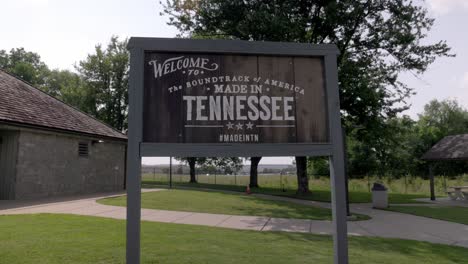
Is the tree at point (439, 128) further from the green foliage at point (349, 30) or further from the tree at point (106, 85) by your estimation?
the tree at point (106, 85)

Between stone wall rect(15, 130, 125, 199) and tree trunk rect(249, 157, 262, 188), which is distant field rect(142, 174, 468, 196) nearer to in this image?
tree trunk rect(249, 157, 262, 188)

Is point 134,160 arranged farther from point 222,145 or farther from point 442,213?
point 442,213

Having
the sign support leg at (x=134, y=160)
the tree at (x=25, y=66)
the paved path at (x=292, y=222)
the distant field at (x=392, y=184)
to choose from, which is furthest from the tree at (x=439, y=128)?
the tree at (x=25, y=66)

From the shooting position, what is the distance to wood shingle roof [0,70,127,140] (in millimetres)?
15195

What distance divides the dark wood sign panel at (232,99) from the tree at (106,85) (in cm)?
4207

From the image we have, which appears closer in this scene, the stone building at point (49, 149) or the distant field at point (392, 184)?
the stone building at point (49, 149)

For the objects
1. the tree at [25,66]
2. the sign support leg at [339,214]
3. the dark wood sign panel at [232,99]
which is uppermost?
the tree at [25,66]

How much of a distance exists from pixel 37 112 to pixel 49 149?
186 cm

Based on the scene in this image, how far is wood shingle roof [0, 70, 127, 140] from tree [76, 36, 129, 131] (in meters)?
22.6

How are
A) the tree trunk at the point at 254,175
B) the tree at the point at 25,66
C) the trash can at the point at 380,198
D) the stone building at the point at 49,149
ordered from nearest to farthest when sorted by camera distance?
the stone building at the point at 49,149, the trash can at the point at 380,198, the tree trunk at the point at 254,175, the tree at the point at 25,66

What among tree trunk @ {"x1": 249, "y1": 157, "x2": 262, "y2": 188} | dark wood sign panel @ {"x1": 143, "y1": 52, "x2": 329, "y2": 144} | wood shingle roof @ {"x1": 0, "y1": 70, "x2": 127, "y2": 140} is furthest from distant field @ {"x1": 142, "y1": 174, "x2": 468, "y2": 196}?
dark wood sign panel @ {"x1": 143, "y1": 52, "x2": 329, "y2": 144}

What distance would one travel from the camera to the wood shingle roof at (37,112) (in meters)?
15.2

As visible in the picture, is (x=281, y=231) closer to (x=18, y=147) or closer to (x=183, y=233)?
(x=183, y=233)

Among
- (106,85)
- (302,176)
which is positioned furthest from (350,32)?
(106,85)
